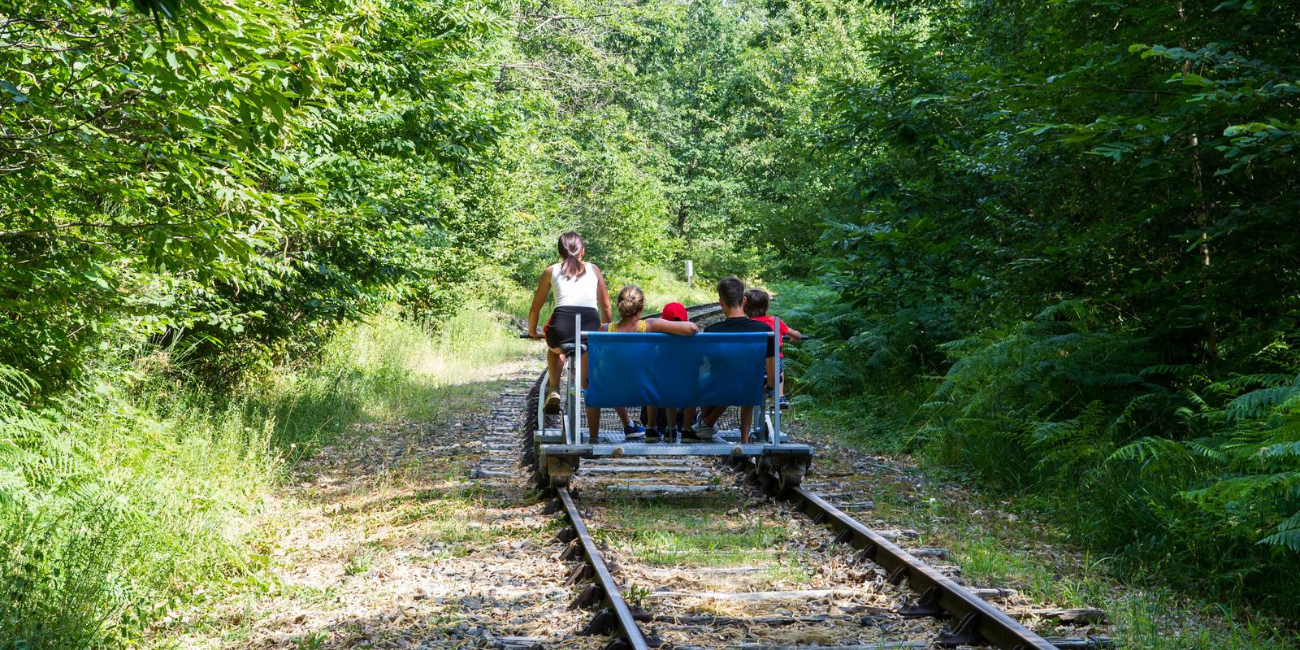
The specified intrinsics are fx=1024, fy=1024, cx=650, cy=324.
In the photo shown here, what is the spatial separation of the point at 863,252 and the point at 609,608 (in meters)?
6.94

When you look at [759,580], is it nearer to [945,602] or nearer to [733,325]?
[945,602]

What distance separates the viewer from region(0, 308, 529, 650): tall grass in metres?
5.14

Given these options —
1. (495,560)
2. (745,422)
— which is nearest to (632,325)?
(745,422)

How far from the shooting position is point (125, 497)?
6711mm

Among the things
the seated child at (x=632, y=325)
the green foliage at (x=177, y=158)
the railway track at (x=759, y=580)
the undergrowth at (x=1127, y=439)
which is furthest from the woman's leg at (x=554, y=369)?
the undergrowth at (x=1127, y=439)

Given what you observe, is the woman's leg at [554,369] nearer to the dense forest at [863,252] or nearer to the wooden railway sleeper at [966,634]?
the dense forest at [863,252]

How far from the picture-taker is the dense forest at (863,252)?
18.6 feet

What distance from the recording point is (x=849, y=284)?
39.0 feet

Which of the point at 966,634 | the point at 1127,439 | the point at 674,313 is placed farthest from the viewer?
the point at 674,313

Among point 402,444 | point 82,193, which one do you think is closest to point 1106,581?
point 82,193

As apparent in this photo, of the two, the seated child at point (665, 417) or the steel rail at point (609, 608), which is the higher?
the seated child at point (665, 417)

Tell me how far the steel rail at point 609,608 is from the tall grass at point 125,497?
7.19 ft

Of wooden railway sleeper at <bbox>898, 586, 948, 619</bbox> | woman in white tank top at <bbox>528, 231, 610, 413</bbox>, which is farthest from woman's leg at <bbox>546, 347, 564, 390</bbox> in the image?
wooden railway sleeper at <bbox>898, 586, 948, 619</bbox>

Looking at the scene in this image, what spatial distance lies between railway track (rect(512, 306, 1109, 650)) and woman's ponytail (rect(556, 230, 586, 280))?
1.84 meters
